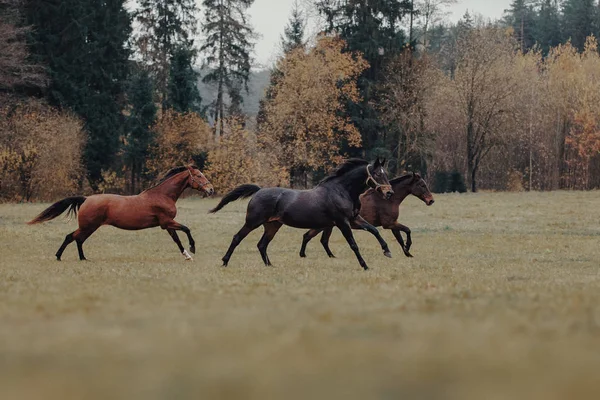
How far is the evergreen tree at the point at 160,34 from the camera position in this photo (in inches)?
2463

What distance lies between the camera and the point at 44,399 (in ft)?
12.7

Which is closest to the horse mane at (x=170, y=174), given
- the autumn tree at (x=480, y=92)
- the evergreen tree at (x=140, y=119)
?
the evergreen tree at (x=140, y=119)

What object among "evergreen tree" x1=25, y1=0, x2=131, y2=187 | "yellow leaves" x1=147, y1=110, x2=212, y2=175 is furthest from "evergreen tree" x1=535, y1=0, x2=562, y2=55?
"evergreen tree" x1=25, y1=0, x2=131, y2=187

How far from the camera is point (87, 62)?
56.8 metres

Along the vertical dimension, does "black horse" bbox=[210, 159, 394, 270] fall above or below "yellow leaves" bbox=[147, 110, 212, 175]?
below

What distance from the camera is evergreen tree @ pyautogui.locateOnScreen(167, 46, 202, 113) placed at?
5856 centimetres

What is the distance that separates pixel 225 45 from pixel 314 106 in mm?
11286

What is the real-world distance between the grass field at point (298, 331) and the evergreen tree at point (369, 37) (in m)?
43.7

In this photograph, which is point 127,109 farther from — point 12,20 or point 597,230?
point 597,230

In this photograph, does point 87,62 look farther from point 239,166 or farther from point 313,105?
point 313,105

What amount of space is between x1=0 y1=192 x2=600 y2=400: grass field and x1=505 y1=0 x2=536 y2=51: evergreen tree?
92.5 m

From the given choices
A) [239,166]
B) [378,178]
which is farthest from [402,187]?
[239,166]

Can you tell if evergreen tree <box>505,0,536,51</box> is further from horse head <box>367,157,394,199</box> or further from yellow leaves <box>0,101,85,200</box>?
horse head <box>367,157,394,199</box>

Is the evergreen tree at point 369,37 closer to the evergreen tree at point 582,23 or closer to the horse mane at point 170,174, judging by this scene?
the horse mane at point 170,174
